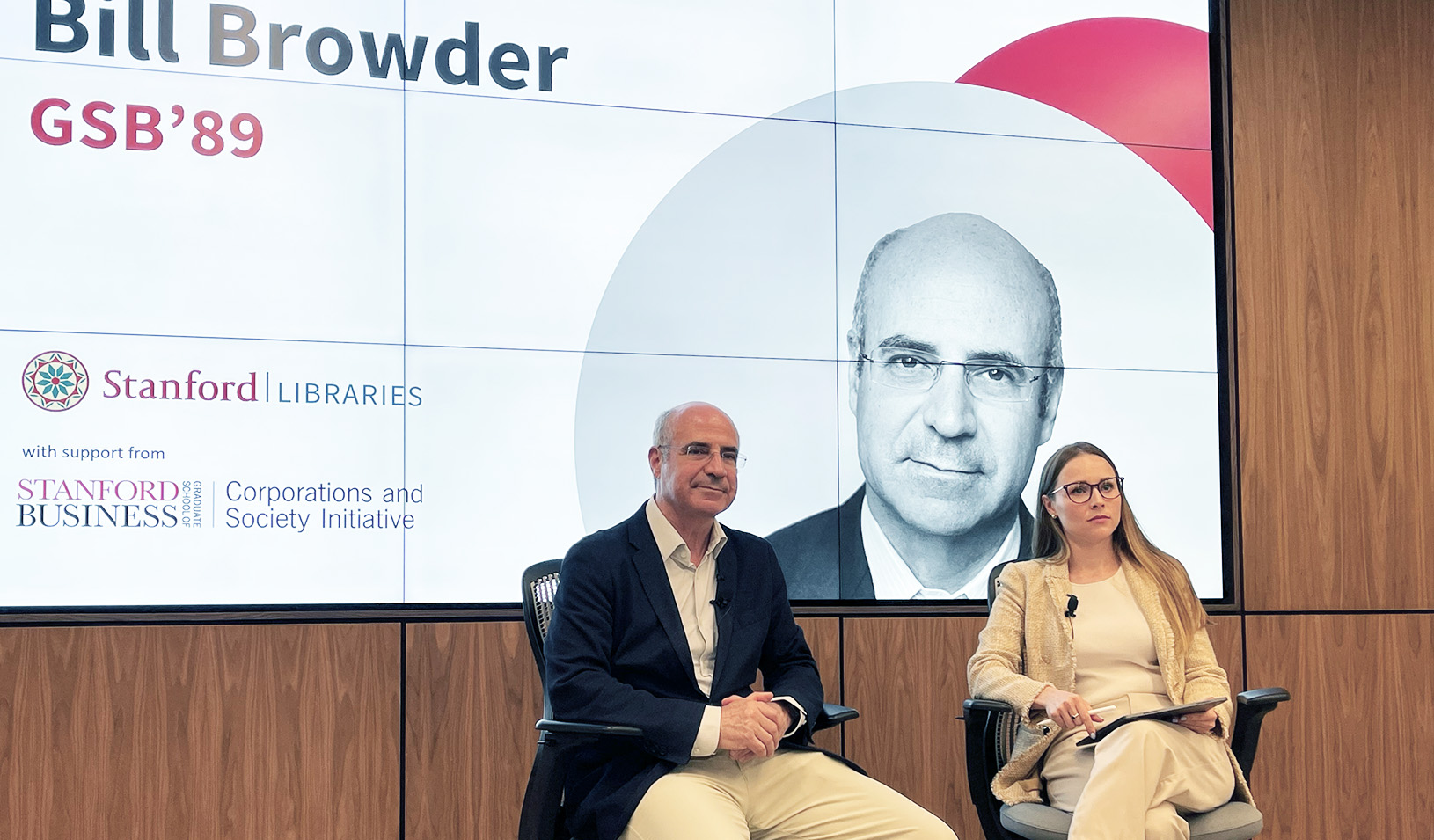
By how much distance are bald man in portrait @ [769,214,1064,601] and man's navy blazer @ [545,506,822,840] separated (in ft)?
2.39

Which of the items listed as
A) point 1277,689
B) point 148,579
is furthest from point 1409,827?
point 148,579

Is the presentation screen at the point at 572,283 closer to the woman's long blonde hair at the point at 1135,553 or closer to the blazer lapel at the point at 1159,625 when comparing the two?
the woman's long blonde hair at the point at 1135,553

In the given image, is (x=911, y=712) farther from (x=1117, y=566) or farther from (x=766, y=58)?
(x=766, y=58)

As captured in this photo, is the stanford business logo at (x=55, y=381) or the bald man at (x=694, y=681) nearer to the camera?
the bald man at (x=694, y=681)

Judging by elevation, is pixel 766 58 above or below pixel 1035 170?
above

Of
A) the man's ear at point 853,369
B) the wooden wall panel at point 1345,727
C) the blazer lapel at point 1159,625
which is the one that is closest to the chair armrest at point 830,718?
the blazer lapel at point 1159,625

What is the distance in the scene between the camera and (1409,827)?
381cm

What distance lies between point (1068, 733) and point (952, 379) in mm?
1235

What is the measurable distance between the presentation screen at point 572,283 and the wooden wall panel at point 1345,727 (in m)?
0.35

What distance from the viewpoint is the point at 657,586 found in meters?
2.66

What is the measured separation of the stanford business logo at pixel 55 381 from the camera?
3.09 meters

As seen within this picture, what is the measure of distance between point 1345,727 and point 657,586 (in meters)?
2.49

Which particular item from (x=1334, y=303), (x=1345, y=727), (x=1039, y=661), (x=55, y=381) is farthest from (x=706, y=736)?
(x=1334, y=303)

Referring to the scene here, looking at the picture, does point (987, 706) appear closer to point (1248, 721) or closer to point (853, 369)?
point (1248, 721)
